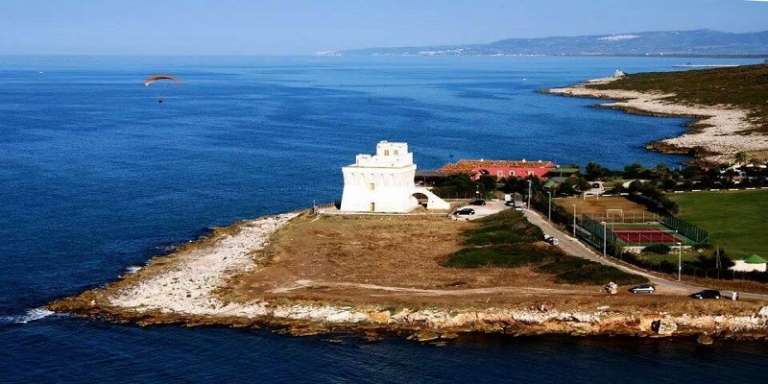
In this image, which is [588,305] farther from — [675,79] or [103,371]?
[675,79]

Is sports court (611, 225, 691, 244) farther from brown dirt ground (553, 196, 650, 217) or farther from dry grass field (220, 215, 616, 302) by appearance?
dry grass field (220, 215, 616, 302)

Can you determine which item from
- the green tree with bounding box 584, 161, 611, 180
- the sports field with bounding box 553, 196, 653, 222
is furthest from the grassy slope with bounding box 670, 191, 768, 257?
the green tree with bounding box 584, 161, 611, 180

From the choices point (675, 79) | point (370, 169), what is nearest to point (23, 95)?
point (675, 79)

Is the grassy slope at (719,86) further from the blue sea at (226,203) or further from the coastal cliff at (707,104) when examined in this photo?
the blue sea at (226,203)

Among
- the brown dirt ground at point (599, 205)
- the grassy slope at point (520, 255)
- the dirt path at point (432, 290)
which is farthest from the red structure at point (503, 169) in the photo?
the dirt path at point (432, 290)

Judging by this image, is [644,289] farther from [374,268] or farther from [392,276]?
[374,268]
